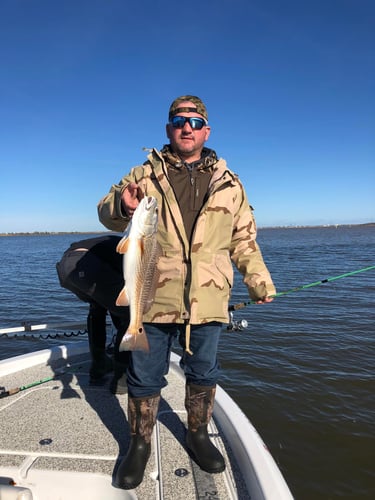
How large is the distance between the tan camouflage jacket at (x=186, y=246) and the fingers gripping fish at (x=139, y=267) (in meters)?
0.14

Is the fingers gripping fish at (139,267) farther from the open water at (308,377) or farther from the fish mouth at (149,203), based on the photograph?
the open water at (308,377)

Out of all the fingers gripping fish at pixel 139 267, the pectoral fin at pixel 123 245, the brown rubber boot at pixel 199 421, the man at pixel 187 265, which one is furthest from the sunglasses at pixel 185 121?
the brown rubber boot at pixel 199 421

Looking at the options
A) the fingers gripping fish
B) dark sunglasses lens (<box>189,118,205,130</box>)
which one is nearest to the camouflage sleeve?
dark sunglasses lens (<box>189,118,205,130</box>)

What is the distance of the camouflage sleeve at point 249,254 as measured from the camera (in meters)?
3.15

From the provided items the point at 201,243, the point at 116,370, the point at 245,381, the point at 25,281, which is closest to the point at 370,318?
the point at 245,381

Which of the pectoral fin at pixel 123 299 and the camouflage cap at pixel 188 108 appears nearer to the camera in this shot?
the pectoral fin at pixel 123 299

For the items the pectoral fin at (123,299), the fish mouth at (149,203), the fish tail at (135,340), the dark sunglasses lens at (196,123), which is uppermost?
the dark sunglasses lens at (196,123)

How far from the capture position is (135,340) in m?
2.60

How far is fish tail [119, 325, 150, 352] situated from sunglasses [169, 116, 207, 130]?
1.64 metres

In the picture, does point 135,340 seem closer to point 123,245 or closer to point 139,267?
point 139,267

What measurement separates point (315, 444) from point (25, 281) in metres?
19.6

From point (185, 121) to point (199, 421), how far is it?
99.3 inches

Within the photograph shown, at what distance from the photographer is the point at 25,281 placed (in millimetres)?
21109

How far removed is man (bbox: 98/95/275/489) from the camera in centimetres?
275
